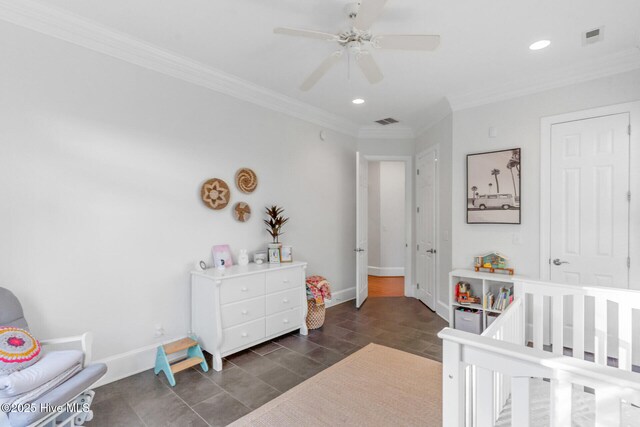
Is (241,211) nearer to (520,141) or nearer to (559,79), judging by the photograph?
(520,141)

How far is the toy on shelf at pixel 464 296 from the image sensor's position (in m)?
3.53

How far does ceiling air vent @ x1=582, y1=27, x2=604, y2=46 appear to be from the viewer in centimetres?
247

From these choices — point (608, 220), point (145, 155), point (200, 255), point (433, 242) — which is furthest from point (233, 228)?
point (608, 220)

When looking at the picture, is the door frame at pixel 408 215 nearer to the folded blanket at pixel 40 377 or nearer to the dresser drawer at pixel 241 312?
the dresser drawer at pixel 241 312

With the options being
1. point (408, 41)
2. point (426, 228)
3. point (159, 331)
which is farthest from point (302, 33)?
point (426, 228)

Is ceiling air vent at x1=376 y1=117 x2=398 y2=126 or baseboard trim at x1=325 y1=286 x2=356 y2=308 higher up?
ceiling air vent at x1=376 y1=117 x2=398 y2=126

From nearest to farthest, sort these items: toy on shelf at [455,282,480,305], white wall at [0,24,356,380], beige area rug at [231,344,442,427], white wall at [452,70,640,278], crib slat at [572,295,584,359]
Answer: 1. crib slat at [572,295,584,359]
2. beige area rug at [231,344,442,427]
3. white wall at [0,24,356,380]
4. white wall at [452,70,640,278]
5. toy on shelf at [455,282,480,305]

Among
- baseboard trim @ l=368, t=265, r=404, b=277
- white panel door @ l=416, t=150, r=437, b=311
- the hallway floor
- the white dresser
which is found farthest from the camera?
baseboard trim @ l=368, t=265, r=404, b=277

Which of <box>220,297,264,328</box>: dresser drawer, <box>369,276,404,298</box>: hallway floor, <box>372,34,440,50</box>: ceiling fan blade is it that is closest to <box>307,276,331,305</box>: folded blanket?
<box>220,297,264,328</box>: dresser drawer

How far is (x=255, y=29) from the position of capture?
2.47 metres

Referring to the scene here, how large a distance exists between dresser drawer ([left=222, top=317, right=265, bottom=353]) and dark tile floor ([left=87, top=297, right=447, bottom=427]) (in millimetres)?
144

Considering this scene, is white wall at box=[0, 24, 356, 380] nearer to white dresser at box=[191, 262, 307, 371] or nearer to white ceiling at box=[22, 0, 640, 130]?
white dresser at box=[191, 262, 307, 371]

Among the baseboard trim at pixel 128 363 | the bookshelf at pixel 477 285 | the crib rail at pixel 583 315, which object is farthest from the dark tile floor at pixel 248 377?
the crib rail at pixel 583 315

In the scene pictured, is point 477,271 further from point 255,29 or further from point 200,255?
point 255,29
